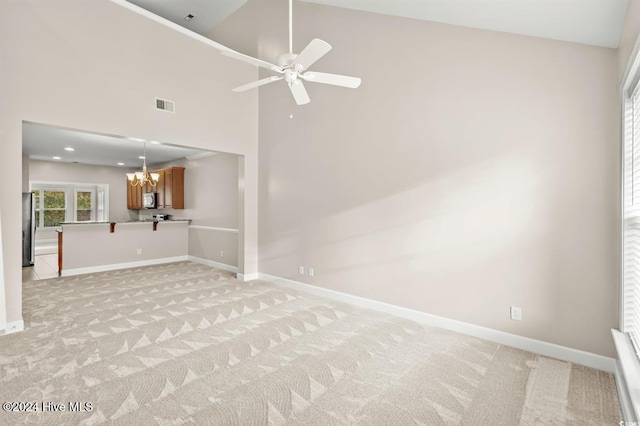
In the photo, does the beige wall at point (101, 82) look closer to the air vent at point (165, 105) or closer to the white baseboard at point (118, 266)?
the air vent at point (165, 105)

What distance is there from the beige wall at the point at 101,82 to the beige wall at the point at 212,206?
1479mm

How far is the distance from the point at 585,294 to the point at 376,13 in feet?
13.0

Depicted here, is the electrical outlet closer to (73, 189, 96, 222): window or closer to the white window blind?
the white window blind

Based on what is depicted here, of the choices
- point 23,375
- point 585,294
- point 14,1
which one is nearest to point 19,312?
point 23,375

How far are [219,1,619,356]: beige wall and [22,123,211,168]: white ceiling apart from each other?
10.3 feet

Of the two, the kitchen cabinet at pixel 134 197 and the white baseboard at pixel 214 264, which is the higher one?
the kitchen cabinet at pixel 134 197

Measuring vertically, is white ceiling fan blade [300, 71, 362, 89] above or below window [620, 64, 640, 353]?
above

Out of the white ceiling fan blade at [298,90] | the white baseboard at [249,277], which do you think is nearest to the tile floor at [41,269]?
the white baseboard at [249,277]

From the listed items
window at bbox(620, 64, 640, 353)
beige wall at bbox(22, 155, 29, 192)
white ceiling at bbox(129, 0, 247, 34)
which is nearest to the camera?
window at bbox(620, 64, 640, 353)

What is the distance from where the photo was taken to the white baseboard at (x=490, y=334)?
2.68 metres

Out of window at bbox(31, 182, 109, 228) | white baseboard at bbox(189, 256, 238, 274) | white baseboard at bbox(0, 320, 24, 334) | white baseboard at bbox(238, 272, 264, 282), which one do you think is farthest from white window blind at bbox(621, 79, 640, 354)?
window at bbox(31, 182, 109, 228)

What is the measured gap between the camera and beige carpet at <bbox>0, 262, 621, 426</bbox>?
6.68 feet

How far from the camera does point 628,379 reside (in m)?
1.80

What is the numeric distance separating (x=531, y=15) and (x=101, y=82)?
4768 millimetres
